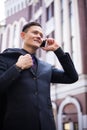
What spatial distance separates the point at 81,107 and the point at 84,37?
86.6 inches

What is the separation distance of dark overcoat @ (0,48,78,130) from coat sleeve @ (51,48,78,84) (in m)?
0.13

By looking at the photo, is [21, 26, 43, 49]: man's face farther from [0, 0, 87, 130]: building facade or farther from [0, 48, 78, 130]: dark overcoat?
[0, 0, 87, 130]: building facade

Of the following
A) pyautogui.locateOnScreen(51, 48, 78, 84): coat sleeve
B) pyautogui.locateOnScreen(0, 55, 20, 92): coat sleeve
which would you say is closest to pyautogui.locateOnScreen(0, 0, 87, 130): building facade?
pyautogui.locateOnScreen(51, 48, 78, 84): coat sleeve

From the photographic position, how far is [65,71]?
1.30 meters

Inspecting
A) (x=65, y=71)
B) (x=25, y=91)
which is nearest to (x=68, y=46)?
(x=65, y=71)

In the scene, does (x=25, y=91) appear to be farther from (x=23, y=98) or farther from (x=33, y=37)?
(x=33, y=37)

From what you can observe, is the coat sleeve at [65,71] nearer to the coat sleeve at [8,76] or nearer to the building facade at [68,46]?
the coat sleeve at [8,76]

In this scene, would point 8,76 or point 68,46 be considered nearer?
point 8,76

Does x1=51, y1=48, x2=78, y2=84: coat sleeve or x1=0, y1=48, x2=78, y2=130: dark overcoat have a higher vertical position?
x1=51, y1=48, x2=78, y2=84: coat sleeve

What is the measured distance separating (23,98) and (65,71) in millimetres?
302

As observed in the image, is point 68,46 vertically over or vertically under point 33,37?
over

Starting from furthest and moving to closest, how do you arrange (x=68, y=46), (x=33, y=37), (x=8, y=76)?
1. (x=68, y=46)
2. (x=33, y=37)
3. (x=8, y=76)

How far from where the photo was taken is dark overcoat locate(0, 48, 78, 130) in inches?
41.4

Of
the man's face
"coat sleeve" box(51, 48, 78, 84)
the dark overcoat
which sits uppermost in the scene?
the man's face
